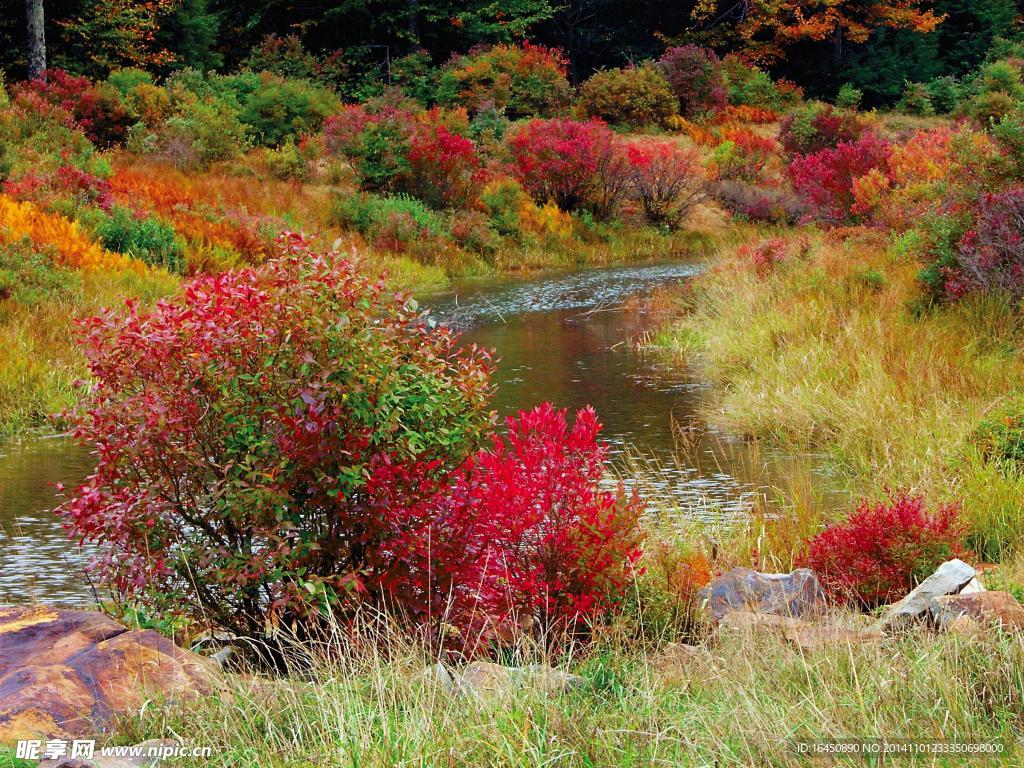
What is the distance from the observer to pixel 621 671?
384 centimetres

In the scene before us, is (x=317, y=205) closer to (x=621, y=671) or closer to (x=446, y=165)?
(x=446, y=165)

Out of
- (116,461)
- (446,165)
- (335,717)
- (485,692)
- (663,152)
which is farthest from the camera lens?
(663,152)

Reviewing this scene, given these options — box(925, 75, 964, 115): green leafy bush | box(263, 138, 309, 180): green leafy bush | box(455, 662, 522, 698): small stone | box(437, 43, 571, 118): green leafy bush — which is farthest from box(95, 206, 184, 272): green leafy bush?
box(925, 75, 964, 115): green leafy bush

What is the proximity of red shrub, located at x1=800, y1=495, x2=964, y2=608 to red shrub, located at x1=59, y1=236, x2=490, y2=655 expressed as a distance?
178cm

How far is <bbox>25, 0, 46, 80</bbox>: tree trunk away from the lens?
82.8ft

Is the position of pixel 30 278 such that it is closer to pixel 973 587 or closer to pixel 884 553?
pixel 884 553

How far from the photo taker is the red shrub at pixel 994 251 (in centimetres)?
893

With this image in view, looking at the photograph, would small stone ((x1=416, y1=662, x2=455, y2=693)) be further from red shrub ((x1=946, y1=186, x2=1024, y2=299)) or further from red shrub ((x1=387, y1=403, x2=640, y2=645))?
red shrub ((x1=946, y1=186, x2=1024, y2=299))

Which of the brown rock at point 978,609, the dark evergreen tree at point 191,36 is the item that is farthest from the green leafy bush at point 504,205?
the brown rock at point 978,609

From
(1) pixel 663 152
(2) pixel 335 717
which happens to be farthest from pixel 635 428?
(1) pixel 663 152

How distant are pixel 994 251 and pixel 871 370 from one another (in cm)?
160

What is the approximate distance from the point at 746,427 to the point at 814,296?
316 centimetres

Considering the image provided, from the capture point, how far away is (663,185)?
24969 mm

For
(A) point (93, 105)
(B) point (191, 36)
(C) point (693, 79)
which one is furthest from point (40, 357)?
(C) point (693, 79)
